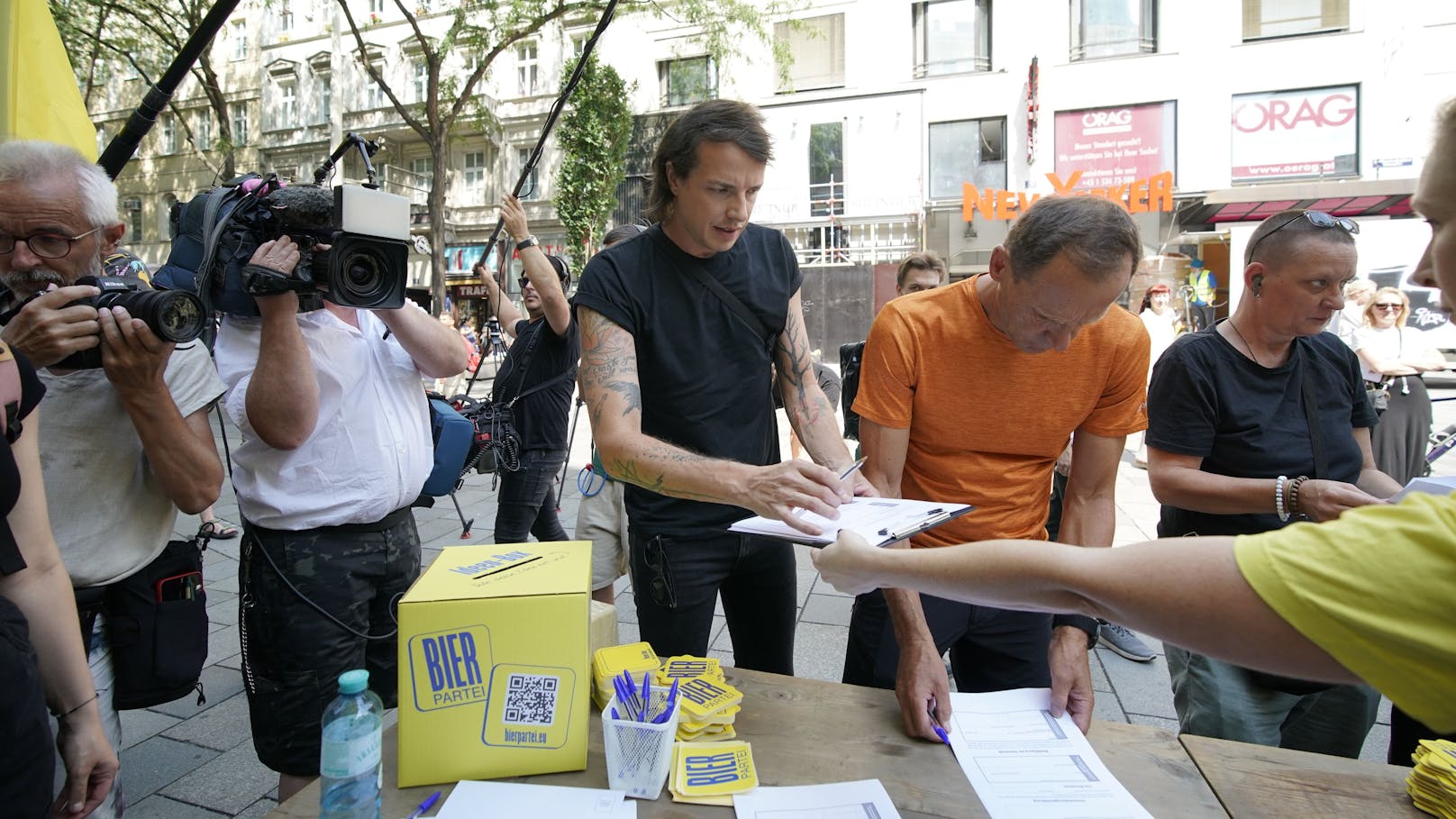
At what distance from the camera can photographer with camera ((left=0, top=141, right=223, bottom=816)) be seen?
58.5 inches

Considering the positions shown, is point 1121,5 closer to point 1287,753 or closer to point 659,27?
point 659,27

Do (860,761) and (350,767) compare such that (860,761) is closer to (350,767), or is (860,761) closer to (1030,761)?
(1030,761)

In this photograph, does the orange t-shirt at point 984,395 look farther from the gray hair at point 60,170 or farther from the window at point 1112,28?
the window at point 1112,28

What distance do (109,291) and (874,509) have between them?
5.12ft

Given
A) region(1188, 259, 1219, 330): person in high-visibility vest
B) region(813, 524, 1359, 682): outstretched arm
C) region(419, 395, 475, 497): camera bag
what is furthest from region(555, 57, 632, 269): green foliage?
region(813, 524, 1359, 682): outstretched arm

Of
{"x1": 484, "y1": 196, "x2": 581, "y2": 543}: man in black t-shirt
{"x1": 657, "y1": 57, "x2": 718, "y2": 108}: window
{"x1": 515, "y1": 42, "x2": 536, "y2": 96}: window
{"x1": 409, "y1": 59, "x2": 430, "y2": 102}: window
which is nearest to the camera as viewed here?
{"x1": 484, "y1": 196, "x2": 581, "y2": 543}: man in black t-shirt

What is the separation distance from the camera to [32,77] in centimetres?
223

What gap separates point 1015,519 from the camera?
5.97ft

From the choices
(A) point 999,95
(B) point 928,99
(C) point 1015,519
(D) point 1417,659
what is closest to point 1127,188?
(A) point 999,95

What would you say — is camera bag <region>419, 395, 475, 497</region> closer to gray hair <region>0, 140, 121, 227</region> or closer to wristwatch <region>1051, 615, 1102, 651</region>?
gray hair <region>0, 140, 121, 227</region>

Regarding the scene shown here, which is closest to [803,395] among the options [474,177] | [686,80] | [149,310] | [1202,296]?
[149,310]

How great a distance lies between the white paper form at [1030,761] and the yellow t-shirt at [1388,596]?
1.89 ft

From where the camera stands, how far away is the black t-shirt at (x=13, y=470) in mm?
1138

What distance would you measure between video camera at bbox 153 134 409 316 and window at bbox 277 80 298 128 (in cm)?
2770
